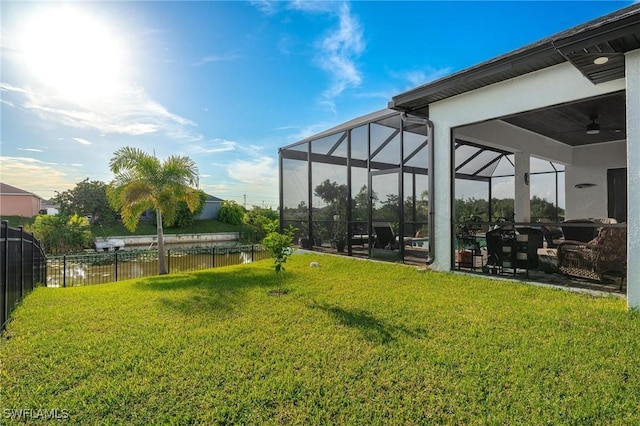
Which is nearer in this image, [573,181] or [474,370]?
[474,370]

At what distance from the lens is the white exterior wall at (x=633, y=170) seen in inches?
167

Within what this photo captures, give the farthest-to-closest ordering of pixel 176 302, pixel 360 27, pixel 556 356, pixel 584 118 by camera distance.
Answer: pixel 360 27 < pixel 584 118 < pixel 176 302 < pixel 556 356

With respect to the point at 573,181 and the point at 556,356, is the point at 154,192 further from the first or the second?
the point at 573,181

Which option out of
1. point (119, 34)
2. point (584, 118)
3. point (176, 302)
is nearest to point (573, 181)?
point (584, 118)

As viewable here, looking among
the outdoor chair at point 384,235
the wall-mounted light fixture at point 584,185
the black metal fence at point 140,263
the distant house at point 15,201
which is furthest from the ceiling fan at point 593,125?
the distant house at point 15,201

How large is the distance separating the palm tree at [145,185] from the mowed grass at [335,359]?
5.08 metres

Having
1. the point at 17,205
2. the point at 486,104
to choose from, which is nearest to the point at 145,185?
the point at 486,104

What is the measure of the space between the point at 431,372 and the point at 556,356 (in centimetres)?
123

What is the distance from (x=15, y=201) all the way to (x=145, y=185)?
95.1 ft

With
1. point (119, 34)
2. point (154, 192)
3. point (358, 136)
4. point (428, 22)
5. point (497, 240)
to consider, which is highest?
point (428, 22)

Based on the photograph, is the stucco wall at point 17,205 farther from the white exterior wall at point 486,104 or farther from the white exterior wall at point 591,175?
the white exterior wall at point 591,175

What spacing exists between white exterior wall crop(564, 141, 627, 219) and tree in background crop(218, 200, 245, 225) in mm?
25964

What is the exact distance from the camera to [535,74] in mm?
5598

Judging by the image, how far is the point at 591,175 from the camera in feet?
35.9
